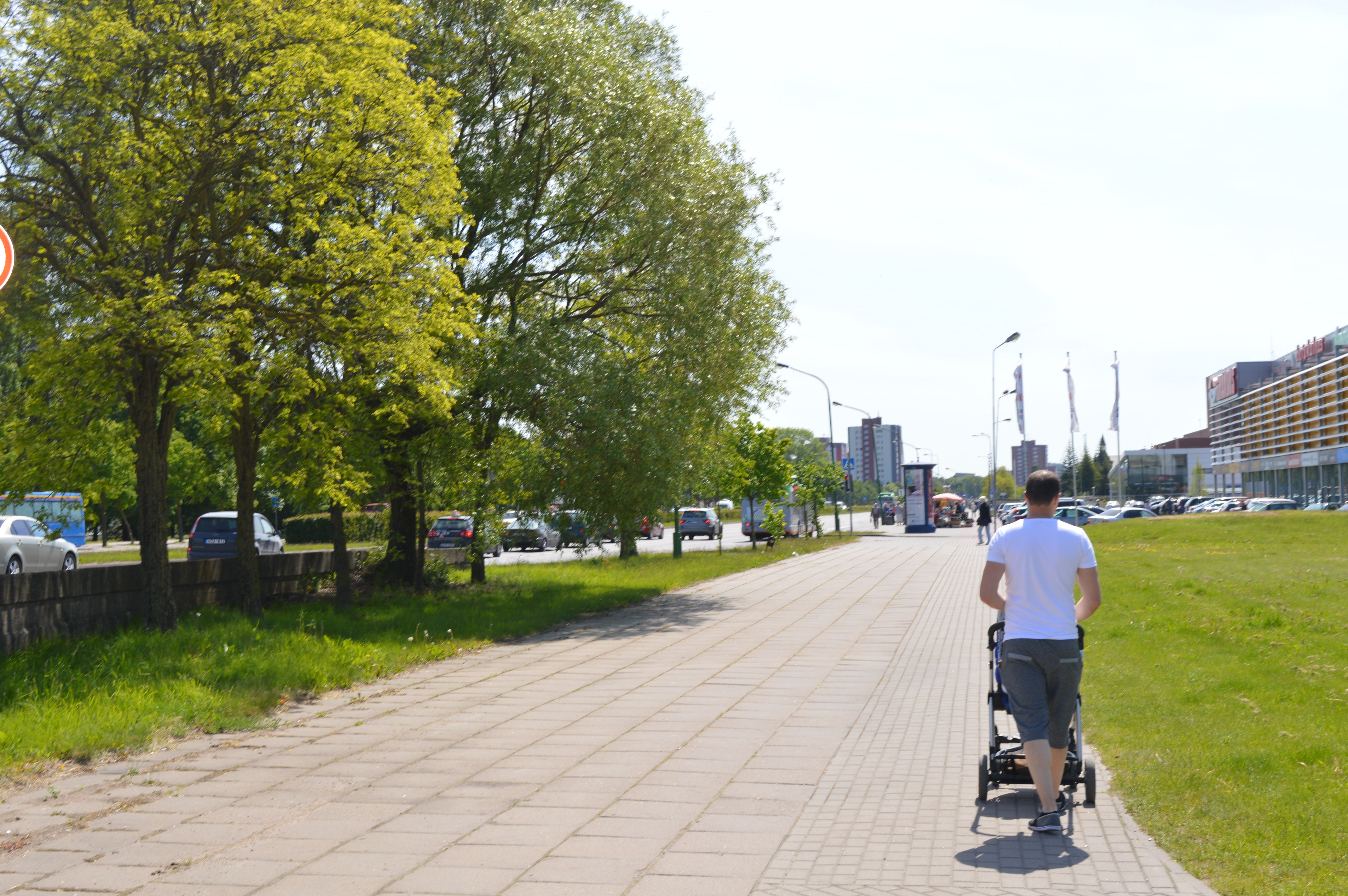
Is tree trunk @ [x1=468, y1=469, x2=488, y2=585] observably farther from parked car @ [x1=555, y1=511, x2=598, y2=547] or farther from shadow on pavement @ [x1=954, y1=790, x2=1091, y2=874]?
shadow on pavement @ [x1=954, y1=790, x2=1091, y2=874]

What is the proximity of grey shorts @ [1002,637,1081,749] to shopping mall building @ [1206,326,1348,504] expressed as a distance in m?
84.0

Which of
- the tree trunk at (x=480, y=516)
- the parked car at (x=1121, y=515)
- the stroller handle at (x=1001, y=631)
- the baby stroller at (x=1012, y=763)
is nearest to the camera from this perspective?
the stroller handle at (x=1001, y=631)

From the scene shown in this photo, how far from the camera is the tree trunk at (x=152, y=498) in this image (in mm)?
11430

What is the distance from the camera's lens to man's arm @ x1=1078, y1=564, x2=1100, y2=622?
17.4ft

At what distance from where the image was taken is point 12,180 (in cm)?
1109

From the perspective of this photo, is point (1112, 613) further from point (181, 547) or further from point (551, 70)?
point (181, 547)

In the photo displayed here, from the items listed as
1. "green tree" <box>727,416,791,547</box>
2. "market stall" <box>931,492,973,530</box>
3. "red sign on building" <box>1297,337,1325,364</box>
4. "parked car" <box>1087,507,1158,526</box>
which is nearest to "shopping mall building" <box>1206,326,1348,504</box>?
"red sign on building" <box>1297,337,1325,364</box>

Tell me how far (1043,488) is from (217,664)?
304 inches

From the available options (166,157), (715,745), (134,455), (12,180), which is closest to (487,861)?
(715,745)

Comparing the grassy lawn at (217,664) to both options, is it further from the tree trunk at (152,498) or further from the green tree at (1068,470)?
the green tree at (1068,470)

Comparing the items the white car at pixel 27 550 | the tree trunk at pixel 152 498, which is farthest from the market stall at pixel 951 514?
the tree trunk at pixel 152 498

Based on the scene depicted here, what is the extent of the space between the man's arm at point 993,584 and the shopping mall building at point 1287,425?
83925mm

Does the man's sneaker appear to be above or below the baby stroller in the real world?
below

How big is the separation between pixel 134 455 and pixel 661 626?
718cm
